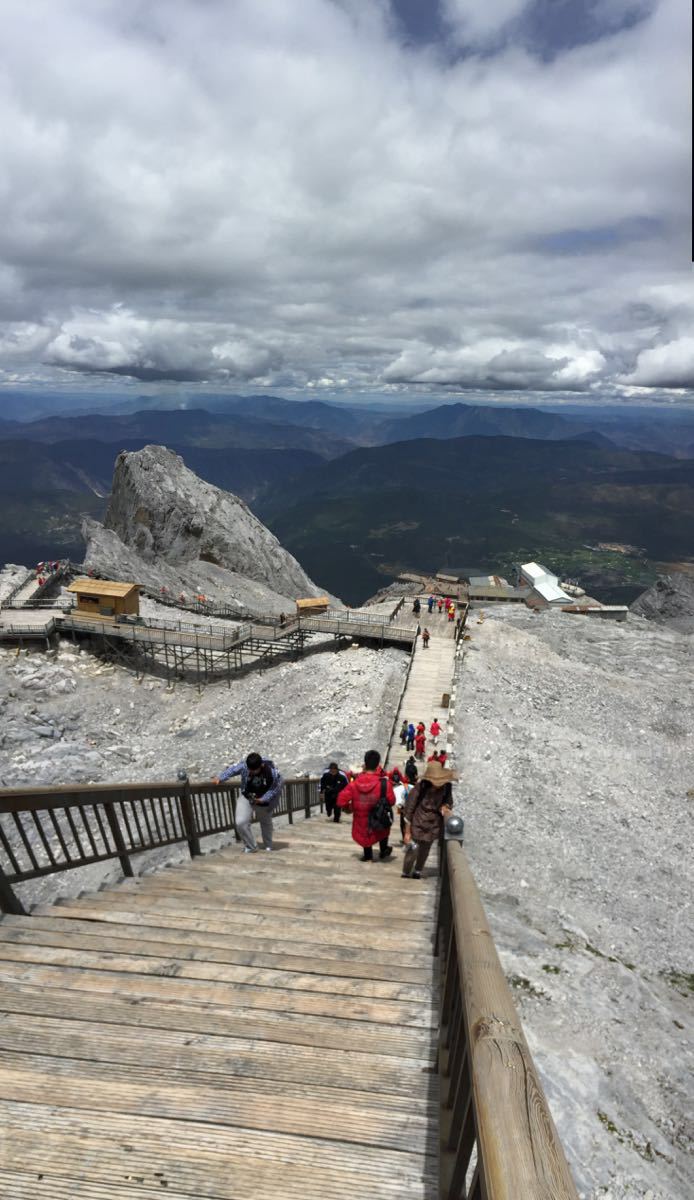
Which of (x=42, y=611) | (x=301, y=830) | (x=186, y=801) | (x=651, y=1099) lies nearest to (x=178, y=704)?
(x=42, y=611)

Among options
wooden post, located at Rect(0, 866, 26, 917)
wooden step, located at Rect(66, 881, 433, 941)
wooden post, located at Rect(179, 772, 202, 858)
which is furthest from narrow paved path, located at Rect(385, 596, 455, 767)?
wooden post, located at Rect(0, 866, 26, 917)

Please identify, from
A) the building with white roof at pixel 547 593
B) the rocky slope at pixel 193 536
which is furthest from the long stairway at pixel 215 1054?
the building with white roof at pixel 547 593

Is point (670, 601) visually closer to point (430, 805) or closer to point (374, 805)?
point (374, 805)

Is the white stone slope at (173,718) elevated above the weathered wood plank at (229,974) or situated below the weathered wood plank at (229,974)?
below

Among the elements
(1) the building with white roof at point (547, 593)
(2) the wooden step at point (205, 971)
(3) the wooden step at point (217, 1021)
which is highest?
(3) the wooden step at point (217, 1021)

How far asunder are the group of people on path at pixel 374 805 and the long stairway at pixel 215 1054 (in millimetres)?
1585

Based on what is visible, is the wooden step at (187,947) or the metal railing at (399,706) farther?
the metal railing at (399,706)

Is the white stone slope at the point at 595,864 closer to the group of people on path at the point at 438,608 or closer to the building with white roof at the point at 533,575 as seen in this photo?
the group of people on path at the point at 438,608

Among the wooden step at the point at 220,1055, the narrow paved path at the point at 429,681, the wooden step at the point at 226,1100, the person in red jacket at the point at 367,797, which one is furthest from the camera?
the narrow paved path at the point at 429,681

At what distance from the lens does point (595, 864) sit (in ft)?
50.2

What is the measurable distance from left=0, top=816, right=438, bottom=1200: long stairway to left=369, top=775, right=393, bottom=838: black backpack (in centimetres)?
262

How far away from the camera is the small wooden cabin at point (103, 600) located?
113 ft

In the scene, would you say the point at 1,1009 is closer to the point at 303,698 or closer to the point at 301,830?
the point at 301,830

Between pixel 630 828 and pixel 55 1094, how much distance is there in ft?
59.7
